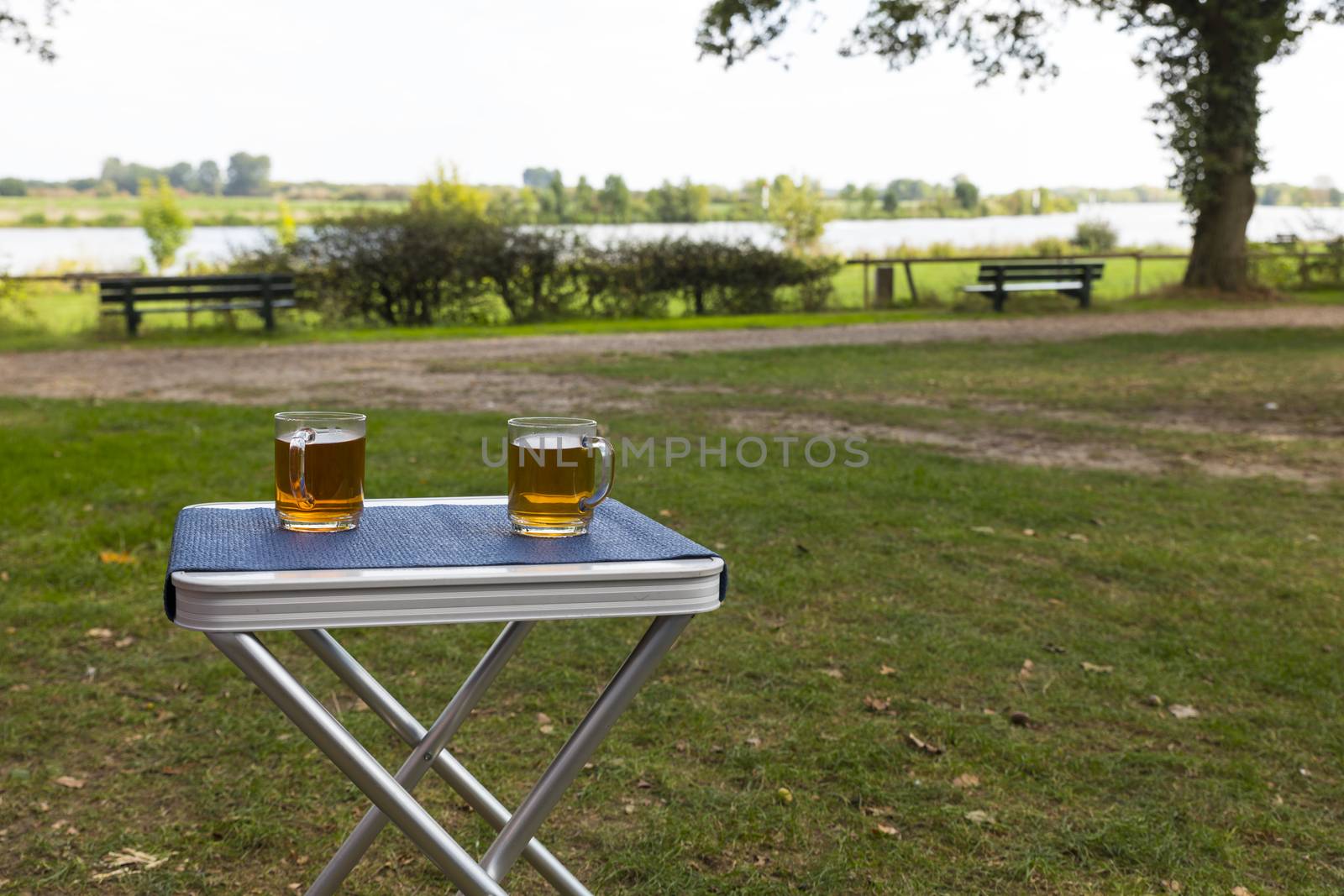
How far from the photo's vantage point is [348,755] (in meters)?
1.42

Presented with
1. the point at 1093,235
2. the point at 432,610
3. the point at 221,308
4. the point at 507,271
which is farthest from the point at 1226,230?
the point at 432,610

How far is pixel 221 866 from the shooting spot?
259 cm

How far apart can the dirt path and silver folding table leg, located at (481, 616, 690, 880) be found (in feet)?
25.0

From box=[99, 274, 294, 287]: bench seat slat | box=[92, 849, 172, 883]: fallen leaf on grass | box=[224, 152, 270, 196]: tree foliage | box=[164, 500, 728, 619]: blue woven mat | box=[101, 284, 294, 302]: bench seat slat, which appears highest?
box=[224, 152, 270, 196]: tree foliage

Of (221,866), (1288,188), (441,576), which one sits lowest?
(221,866)

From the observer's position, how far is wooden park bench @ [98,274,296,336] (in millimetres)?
15055

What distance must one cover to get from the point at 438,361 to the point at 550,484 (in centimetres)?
1123

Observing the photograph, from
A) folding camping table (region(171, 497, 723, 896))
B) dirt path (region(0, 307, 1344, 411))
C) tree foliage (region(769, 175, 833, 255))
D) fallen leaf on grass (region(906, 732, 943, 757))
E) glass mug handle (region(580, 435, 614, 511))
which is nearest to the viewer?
folding camping table (region(171, 497, 723, 896))

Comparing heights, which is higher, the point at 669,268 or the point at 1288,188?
the point at 1288,188

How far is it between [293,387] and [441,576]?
31.2ft

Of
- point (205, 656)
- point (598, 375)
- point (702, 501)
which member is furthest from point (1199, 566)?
point (598, 375)

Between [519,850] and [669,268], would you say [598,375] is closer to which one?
[669,268]

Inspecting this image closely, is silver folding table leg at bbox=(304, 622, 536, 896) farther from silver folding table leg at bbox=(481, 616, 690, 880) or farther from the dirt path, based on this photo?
the dirt path

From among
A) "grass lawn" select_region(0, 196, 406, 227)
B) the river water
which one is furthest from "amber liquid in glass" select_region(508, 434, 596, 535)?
"grass lawn" select_region(0, 196, 406, 227)
